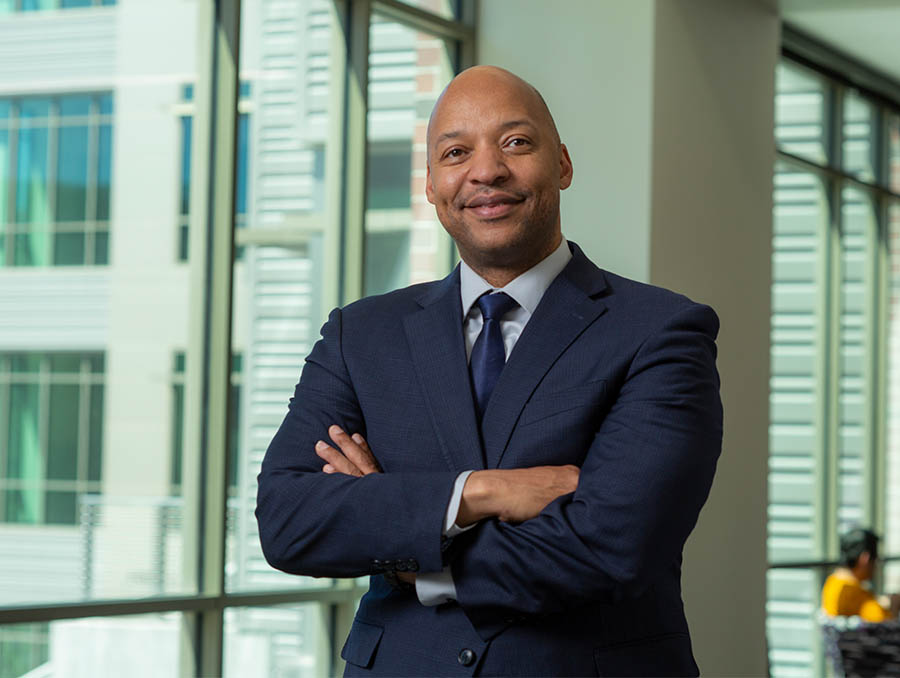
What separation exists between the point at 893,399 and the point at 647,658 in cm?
784

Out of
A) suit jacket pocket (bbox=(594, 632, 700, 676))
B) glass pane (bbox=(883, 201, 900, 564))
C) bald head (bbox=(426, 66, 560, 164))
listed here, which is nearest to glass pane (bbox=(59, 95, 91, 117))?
bald head (bbox=(426, 66, 560, 164))

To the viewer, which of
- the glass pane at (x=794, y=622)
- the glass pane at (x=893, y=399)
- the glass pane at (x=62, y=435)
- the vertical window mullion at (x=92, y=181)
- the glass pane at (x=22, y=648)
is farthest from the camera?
the glass pane at (x=893, y=399)

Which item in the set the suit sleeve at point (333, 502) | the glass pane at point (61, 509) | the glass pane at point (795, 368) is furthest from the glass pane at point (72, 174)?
the glass pane at point (795, 368)

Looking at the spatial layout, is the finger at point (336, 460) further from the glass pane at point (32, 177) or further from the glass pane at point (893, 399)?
the glass pane at point (893, 399)

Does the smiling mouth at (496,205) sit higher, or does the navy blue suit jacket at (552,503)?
the smiling mouth at (496,205)

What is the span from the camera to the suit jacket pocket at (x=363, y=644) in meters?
2.03

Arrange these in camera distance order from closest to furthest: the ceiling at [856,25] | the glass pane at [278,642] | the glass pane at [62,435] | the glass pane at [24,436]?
the glass pane at [24,436]
the glass pane at [62,435]
the glass pane at [278,642]
the ceiling at [856,25]

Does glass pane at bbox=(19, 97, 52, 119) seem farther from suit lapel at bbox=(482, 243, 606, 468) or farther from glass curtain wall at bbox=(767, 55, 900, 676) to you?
glass curtain wall at bbox=(767, 55, 900, 676)

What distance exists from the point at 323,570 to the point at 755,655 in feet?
13.3

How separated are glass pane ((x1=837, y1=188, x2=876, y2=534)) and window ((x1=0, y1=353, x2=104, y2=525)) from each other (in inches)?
224

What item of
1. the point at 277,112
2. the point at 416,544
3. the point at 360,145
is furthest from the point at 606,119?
the point at 416,544

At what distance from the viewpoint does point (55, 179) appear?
12.7 feet

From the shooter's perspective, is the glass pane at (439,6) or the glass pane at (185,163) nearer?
Result: the glass pane at (185,163)

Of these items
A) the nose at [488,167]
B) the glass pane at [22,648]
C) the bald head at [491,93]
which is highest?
the bald head at [491,93]
